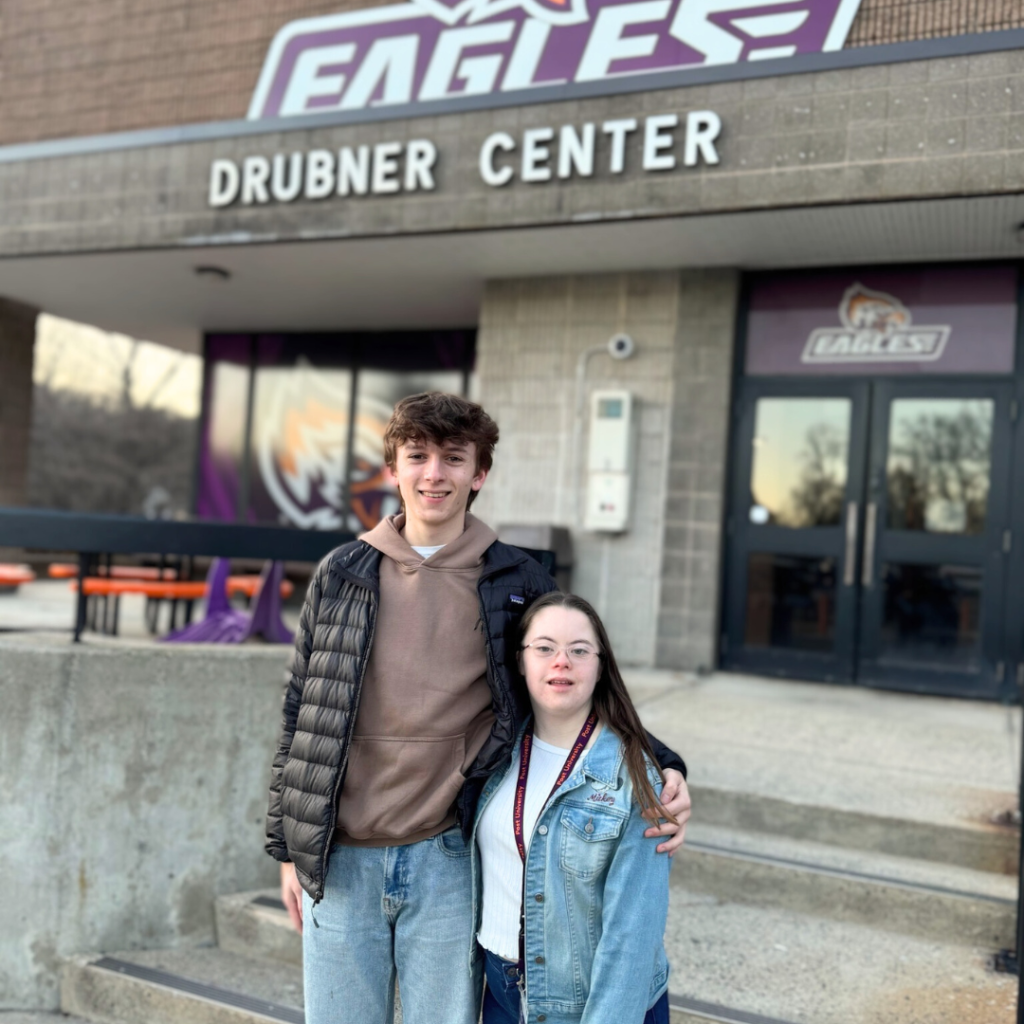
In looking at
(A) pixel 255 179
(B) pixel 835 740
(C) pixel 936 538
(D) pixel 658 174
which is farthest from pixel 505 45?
(B) pixel 835 740

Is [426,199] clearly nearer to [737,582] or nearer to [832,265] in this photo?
[832,265]

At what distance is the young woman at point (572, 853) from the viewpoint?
1.82 meters

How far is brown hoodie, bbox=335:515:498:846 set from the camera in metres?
A: 1.97

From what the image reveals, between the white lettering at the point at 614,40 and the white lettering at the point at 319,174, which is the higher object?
the white lettering at the point at 614,40

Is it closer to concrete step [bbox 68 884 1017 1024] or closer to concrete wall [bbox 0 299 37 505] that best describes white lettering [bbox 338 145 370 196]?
concrete step [bbox 68 884 1017 1024]

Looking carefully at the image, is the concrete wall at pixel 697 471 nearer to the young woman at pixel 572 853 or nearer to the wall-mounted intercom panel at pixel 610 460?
the wall-mounted intercom panel at pixel 610 460

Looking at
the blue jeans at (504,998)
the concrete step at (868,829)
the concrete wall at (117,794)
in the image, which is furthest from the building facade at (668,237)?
the blue jeans at (504,998)

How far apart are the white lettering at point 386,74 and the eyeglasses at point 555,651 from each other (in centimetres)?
593

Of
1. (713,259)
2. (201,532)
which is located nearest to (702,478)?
(713,259)

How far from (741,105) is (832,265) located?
1589mm

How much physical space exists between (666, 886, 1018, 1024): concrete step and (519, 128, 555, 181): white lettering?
4.59 meters

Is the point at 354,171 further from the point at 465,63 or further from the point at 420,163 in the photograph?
the point at 465,63

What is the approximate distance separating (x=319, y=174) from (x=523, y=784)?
6.03 m

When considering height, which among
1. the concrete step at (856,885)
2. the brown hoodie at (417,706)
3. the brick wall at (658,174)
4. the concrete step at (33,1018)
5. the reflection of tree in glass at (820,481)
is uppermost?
the brick wall at (658,174)
